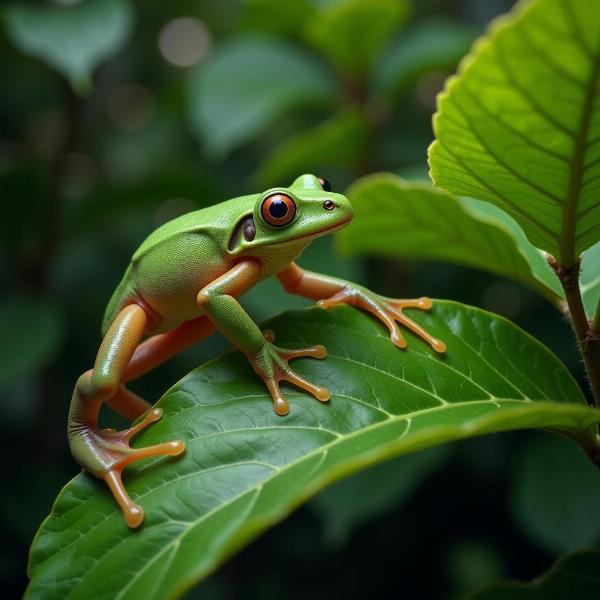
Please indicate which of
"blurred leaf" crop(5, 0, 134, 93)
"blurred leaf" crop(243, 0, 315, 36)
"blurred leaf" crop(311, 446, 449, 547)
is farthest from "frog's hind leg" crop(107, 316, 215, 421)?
"blurred leaf" crop(243, 0, 315, 36)

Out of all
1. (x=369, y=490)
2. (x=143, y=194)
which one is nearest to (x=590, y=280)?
(x=369, y=490)

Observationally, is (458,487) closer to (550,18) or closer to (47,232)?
(47,232)

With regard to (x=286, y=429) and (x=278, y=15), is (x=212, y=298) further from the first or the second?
(x=278, y=15)

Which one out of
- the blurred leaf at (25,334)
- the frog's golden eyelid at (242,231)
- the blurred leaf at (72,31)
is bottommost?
the blurred leaf at (25,334)

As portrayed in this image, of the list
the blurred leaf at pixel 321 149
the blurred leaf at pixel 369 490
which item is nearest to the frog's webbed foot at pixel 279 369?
the blurred leaf at pixel 369 490

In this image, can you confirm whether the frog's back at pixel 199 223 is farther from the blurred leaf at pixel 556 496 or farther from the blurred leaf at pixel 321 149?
the blurred leaf at pixel 556 496

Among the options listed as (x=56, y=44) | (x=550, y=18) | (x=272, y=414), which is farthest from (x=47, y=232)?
(x=550, y=18)
